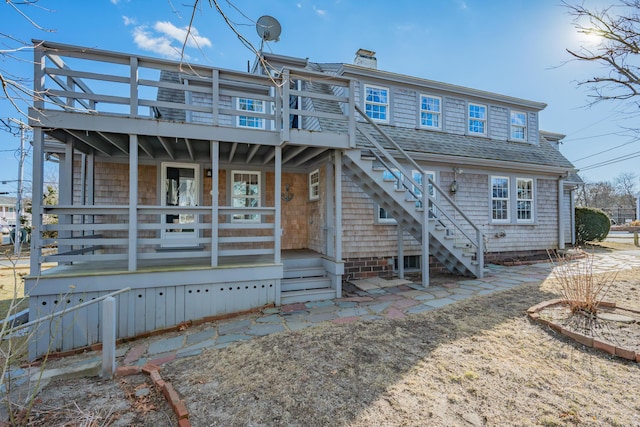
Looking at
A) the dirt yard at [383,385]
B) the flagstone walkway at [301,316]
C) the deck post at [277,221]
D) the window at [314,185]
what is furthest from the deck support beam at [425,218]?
the deck post at [277,221]

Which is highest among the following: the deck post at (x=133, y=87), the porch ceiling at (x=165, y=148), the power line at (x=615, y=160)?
the power line at (x=615, y=160)

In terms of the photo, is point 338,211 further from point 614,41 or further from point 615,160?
point 615,160

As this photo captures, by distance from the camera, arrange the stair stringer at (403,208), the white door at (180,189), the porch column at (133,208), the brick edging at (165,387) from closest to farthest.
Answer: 1. the brick edging at (165,387)
2. the porch column at (133,208)
3. the stair stringer at (403,208)
4. the white door at (180,189)

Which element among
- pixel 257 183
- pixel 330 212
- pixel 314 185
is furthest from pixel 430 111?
pixel 257 183

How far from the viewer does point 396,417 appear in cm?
243

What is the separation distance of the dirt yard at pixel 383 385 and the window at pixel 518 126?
8.82 metres

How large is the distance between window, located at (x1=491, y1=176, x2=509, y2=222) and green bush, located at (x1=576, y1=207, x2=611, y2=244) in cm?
694

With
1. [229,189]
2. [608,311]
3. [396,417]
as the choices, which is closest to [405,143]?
[229,189]

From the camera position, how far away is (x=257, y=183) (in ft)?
26.7

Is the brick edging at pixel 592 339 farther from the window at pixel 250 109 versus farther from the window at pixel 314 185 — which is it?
the window at pixel 250 109

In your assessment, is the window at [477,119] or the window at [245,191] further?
the window at [477,119]

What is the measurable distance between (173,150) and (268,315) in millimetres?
4110

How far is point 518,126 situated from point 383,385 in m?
11.3

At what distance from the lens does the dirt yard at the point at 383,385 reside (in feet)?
7.97
